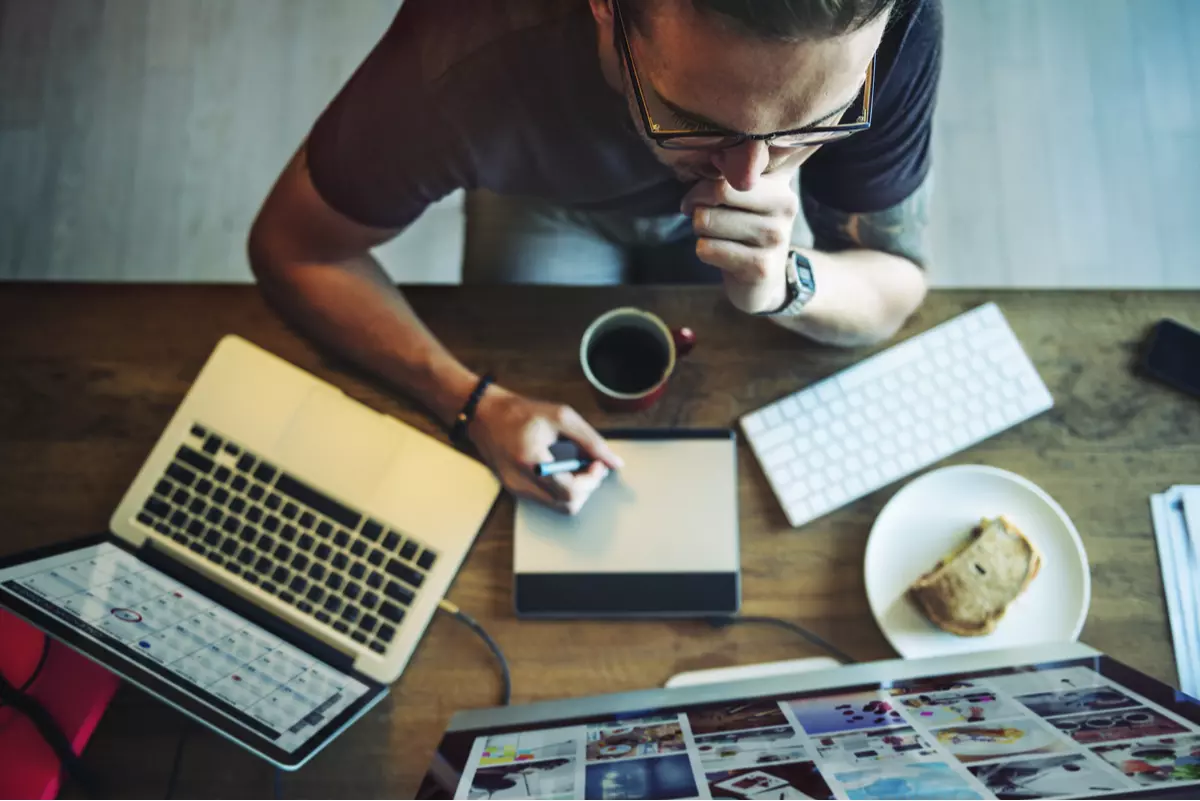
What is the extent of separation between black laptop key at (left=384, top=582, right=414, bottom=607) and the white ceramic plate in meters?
0.52

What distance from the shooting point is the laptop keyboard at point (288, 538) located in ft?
3.02

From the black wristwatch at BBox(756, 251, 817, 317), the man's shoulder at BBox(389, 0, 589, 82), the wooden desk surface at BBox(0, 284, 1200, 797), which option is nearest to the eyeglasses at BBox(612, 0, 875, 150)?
the man's shoulder at BBox(389, 0, 589, 82)

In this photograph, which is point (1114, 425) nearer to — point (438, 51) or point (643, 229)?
point (643, 229)

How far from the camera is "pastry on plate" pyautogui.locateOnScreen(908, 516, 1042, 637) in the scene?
0.87m

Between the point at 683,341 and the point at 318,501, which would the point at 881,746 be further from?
the point at 318,501

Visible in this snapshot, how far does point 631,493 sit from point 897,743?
38cm

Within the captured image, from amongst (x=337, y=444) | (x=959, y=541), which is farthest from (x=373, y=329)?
(x=959, y=541)

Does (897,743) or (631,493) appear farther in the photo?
(631,493)

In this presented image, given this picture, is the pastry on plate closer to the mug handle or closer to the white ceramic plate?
the white ceramic plate

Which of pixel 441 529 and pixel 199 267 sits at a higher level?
pixel 199 267

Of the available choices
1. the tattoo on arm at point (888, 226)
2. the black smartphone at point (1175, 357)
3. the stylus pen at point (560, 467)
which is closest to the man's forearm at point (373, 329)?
the stylus pen at point (560, 467)

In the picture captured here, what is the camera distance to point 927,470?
96 centimetres

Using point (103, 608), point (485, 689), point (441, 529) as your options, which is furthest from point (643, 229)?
point (103, 608)

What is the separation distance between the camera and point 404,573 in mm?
925
